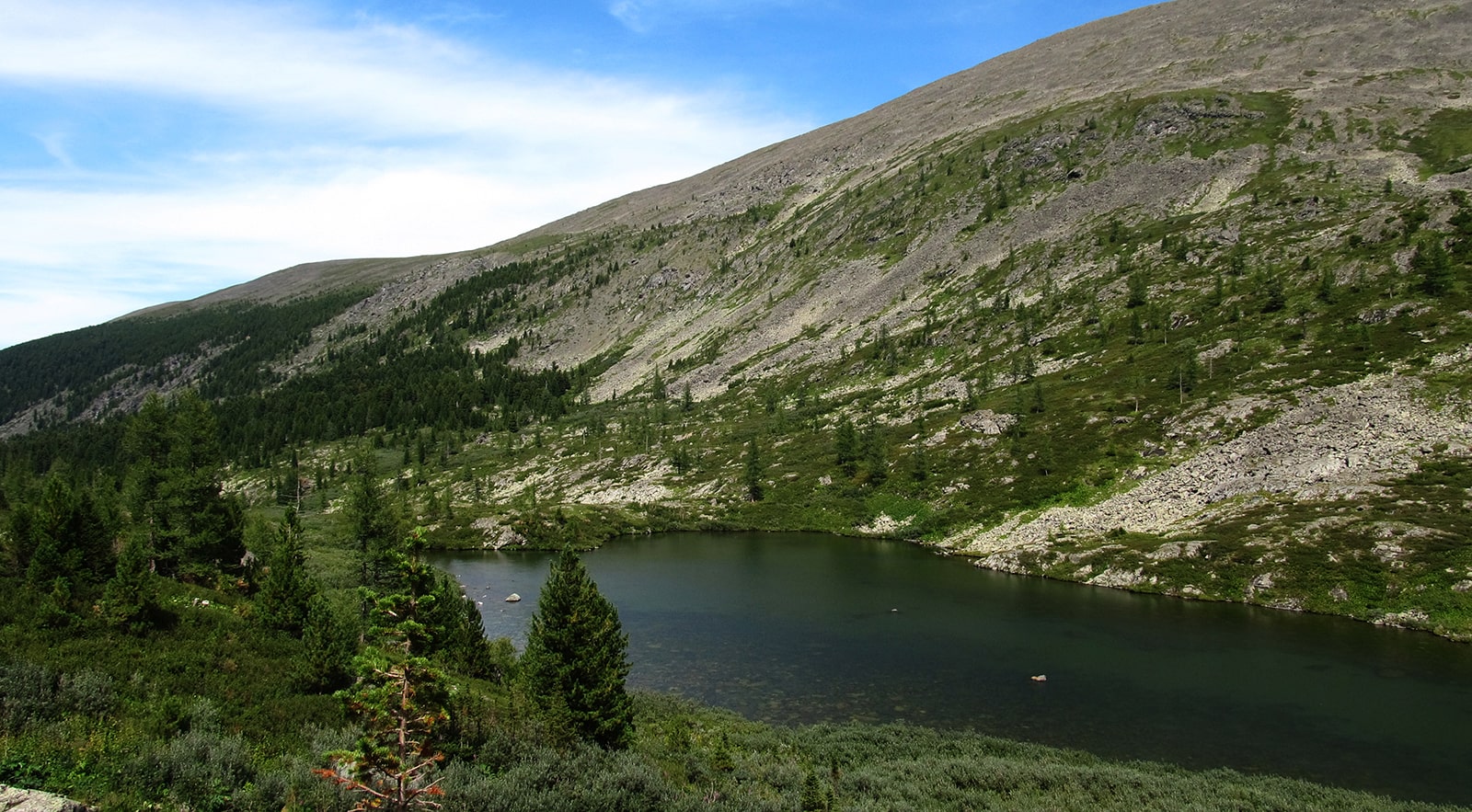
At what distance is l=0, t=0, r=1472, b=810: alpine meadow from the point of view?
17.8m

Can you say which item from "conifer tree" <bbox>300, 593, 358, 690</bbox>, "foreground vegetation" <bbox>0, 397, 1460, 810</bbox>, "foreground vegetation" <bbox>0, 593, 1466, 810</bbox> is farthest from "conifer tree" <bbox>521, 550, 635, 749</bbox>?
"conifer tree" <bbox>300, 593, 358, 690</bbox>

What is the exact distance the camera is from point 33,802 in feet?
33.9

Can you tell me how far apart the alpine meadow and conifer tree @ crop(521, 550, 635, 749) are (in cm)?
13

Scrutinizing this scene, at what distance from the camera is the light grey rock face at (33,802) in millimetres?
10086

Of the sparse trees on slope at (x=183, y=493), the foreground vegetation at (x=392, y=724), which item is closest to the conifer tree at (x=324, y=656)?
the foreground vegetation at (x=392, y=724)

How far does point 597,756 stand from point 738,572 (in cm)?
5743

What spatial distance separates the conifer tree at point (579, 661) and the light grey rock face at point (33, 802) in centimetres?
1473

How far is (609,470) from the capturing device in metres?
132

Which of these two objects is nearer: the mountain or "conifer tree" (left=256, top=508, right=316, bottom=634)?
"conifer tree" (left=256, top=508, right=316, bottom=634)

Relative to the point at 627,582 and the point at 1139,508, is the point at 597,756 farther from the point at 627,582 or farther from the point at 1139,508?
the point at 1139,508

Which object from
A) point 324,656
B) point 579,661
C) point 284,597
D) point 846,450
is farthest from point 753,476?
point 324,656

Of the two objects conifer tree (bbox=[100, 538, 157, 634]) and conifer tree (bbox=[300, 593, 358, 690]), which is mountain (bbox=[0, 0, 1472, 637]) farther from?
conifer tree (bbox=[100, 538, 157, 634])

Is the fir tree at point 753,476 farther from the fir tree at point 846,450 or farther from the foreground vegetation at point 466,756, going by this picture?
the foreground vegetation at point 466,756

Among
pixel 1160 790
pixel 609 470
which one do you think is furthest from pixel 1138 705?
pixel 609 470
